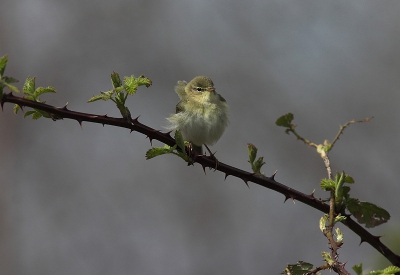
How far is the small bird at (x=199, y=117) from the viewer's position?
12.9 ft

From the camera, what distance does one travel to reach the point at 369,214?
2031 mm

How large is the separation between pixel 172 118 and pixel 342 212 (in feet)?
7.44

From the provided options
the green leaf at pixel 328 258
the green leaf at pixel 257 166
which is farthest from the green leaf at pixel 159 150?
the green leaf at pixel 328 258

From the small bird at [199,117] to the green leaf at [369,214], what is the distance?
2046 millimetres

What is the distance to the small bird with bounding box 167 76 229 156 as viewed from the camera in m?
3.94

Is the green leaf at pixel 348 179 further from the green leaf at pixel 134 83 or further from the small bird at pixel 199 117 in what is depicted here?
the small bird at pixel 199 117

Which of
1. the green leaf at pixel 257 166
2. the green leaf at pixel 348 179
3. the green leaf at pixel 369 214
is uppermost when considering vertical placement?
the green leaf at pixel 257 166

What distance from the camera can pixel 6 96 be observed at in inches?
61.6

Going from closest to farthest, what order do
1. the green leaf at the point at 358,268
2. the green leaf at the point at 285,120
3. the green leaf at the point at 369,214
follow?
1. the green leaf at the point at 358,268
2. the green leaf at the point at 369,214
3. the green leaf at the point at 285,120

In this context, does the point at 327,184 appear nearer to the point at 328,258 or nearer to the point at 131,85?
the point at 328,258

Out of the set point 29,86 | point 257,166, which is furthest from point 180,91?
point 29,86

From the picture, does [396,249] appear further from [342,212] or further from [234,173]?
[234,173]

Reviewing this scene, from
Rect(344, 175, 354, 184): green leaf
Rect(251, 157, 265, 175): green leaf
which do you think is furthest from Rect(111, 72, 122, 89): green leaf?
Rect(344, 175, 354, 184): green leaf

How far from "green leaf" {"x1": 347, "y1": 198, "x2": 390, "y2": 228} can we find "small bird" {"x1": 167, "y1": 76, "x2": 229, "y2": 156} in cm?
205
